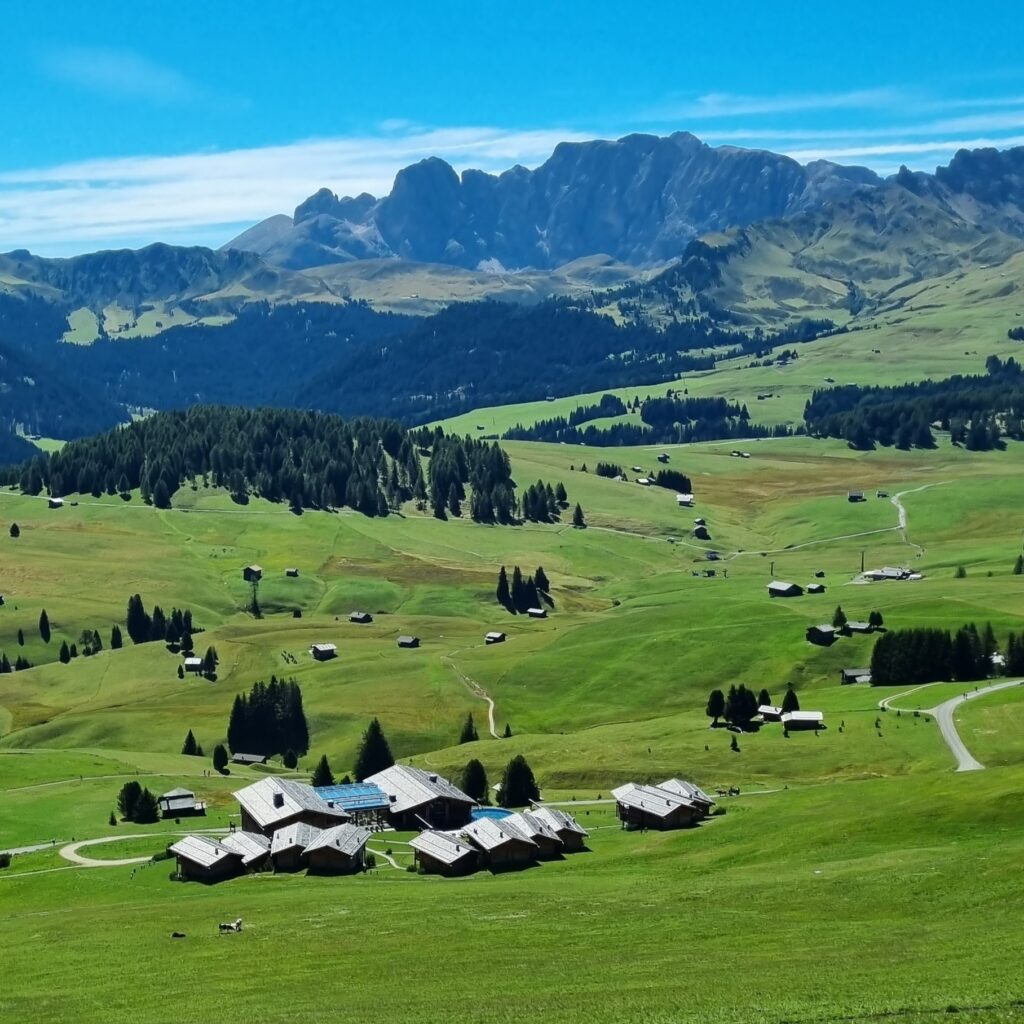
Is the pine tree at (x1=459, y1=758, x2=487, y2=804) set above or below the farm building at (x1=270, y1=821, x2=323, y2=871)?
below

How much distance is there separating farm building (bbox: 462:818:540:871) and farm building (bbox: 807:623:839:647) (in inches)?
3785

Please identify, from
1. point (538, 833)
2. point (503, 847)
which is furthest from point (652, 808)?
point (503, 847)

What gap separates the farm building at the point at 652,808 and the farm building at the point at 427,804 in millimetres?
12782

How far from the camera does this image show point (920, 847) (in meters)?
79.0

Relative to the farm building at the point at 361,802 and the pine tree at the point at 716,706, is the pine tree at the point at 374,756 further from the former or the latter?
the pine tree at the point at 716,706

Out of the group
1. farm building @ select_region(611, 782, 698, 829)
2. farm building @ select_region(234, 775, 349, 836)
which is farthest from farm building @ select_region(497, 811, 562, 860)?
farm building @ select_region(234, 775, 349, 836)

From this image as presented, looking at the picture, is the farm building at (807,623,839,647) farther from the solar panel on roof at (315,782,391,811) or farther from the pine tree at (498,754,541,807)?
the solar panel on roof at (315,782,391,811)

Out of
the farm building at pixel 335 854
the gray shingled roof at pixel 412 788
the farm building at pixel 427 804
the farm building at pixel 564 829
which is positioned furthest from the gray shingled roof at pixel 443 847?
the gray shingled roof at pixel 412 788

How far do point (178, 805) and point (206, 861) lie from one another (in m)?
33.4

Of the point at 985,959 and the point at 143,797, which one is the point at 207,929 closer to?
the point at 985,959

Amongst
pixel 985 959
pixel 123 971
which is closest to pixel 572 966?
pixel 985 959

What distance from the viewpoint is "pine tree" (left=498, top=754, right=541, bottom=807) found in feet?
404

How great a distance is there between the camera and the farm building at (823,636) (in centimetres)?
18475

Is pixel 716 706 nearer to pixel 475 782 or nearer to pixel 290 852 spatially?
pixel 475 782
